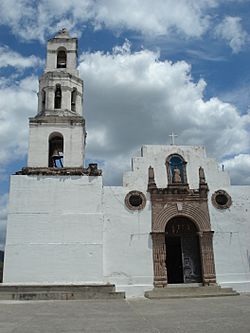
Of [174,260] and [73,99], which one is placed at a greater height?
[73,99]

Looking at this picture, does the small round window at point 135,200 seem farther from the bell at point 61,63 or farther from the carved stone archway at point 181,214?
the bell at point 61,63

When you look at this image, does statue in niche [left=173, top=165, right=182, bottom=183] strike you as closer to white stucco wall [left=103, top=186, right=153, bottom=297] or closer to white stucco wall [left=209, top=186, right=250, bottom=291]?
white stucco wall [left=103, top=186, right=153, bottom=297]

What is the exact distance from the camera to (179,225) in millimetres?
19281

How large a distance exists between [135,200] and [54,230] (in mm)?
4535

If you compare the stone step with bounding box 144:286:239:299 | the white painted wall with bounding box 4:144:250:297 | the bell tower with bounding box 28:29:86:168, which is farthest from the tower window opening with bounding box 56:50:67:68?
the stone step with bounding box 144:286:239:299

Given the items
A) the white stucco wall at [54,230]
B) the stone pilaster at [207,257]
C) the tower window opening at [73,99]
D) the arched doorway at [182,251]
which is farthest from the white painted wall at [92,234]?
the tower window opening at [73,99]

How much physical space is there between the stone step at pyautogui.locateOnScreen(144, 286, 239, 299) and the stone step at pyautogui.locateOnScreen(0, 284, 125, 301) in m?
1.70

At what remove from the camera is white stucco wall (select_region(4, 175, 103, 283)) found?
16578mm

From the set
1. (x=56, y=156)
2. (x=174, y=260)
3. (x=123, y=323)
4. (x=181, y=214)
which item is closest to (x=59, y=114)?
(x=56, y=156)

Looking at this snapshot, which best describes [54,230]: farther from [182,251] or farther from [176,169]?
[176,169]

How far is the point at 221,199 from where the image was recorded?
63.2 ft

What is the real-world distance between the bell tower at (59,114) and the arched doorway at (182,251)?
20.8ft

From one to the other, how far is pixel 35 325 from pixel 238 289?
42.4 feet

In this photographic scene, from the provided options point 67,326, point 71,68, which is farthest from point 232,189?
point 67,326
